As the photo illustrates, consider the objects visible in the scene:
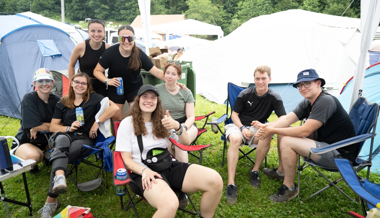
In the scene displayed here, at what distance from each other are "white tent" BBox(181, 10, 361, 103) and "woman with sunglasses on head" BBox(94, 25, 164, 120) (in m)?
3.66

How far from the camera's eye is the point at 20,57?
216 inches

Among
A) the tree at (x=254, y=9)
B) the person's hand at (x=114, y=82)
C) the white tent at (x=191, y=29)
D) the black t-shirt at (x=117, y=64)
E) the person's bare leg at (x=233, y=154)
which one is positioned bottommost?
the person's bare leg at (x=233, y=154)

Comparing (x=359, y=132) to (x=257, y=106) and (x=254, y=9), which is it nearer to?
(x=257, y=106)

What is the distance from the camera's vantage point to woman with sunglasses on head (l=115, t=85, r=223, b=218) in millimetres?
1994

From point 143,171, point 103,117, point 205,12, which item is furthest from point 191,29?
point 205,12

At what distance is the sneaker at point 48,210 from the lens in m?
2.33

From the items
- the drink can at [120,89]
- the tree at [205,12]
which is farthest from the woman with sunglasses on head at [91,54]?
the tree at [205,12]

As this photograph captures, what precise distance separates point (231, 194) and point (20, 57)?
5.25 m

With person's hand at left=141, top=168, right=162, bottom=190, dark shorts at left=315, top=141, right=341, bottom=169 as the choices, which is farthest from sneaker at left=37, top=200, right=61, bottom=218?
dark shorts at left=315, top=141, right=341, bottom=169

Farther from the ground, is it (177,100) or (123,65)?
(123,65)

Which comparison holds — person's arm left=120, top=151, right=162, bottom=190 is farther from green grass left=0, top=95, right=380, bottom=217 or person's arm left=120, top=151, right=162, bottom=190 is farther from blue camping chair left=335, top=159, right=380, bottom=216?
blue camping chair left=335, top=159, right=380, bottom=216

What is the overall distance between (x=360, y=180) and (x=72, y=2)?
201ft

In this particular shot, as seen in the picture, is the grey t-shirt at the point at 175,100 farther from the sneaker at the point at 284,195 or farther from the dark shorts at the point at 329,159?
the dark shorts at the point at 329,159

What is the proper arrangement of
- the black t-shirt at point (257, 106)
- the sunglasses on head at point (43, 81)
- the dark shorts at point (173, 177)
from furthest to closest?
the black t-shirt at point (257, 106)
the sunglasses on head at point (43, 81)
the dark shorts at point (173, 177)
